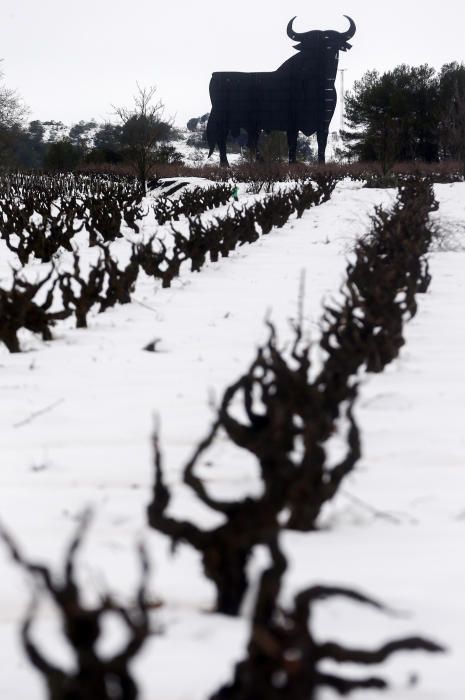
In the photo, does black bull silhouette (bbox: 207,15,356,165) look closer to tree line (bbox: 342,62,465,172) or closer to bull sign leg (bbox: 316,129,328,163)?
bull sign leg (bbox: 316,129,328,163)

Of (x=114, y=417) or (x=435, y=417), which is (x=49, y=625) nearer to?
(x=114, y=417)

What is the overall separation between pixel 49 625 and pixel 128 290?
173 inches

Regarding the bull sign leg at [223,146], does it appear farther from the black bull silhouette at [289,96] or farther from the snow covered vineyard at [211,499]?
the snow covered vineyard at [211,499]

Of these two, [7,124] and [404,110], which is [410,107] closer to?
[404,110]

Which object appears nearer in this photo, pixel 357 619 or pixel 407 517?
pixel 357 619

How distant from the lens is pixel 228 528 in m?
1.48

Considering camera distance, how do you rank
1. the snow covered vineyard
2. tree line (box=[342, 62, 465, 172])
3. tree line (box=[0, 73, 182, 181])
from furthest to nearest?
1. tree line (box=[342, 62, 465, 172])
2. tree line (box=[0, 73, 182, 181])
3. the snow covered vineyard

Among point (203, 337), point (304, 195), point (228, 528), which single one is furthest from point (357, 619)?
point (304, 195)

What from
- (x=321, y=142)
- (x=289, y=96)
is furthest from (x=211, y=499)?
(x=289, y=96)

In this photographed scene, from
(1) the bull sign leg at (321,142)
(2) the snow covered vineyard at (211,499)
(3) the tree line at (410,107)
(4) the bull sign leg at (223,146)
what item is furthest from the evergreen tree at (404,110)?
(2) the snow covered vineyard at (211,499)

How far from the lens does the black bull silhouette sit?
29.0m

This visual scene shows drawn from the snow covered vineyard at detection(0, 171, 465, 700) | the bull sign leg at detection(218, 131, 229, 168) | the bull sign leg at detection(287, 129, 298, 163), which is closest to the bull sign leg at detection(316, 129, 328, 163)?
the bull sign leg at detection(287, 129, 298, 163)

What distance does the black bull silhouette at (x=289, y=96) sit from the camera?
29.0m

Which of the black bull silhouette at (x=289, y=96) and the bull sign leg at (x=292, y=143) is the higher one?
the black bull silhouette at (x=289, y=96)
